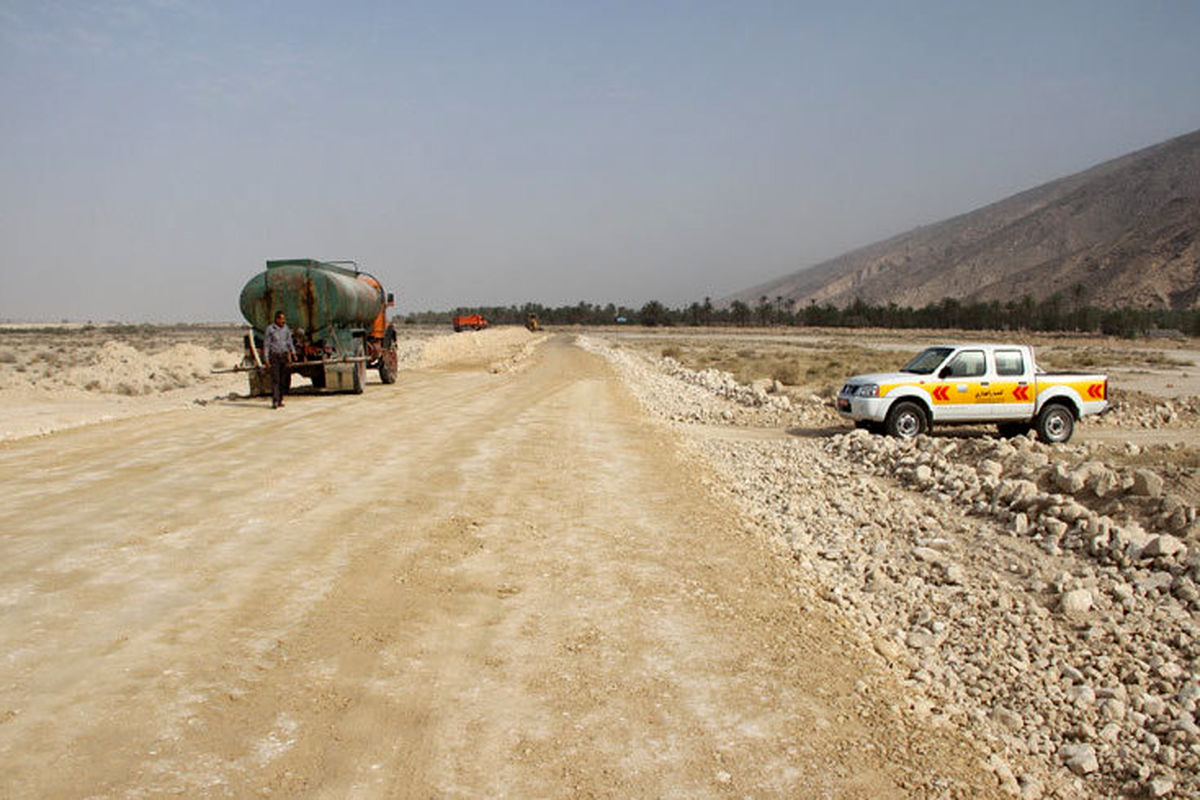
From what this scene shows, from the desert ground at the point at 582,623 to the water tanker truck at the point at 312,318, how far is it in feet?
22.8

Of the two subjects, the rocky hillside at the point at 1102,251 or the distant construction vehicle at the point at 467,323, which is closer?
the distant construction vehicle at the point at 467,323

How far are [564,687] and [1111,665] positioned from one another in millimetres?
3980

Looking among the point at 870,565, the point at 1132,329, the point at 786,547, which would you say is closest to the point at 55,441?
the point at 786,547

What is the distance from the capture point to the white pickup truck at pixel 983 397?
1661 cm

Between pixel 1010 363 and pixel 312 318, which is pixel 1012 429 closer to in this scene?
pixel 1010 363

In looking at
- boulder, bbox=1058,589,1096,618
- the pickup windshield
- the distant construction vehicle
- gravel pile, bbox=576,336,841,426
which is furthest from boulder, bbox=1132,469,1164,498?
the distant construction vehicle

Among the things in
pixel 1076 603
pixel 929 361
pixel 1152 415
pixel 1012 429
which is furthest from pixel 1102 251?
pixel 1076 603

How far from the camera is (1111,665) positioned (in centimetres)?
621

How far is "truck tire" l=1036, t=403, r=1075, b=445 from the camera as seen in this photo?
54.4 feet

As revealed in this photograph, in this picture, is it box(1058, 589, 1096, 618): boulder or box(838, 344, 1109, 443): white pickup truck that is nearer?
box(1058, 589, 1096, 618): boulder

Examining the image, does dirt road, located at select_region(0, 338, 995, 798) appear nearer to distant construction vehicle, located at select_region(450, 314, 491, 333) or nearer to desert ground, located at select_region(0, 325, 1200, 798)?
desert ground, located at select_region(0, 325, 1200, 798)

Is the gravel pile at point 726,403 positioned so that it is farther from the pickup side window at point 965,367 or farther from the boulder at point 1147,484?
the boulder at point 1147,484

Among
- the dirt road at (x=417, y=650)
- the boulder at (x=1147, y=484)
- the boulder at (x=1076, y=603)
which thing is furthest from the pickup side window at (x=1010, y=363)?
the boulder at (x=1076, y=603)

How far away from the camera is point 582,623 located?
21.0 feet
